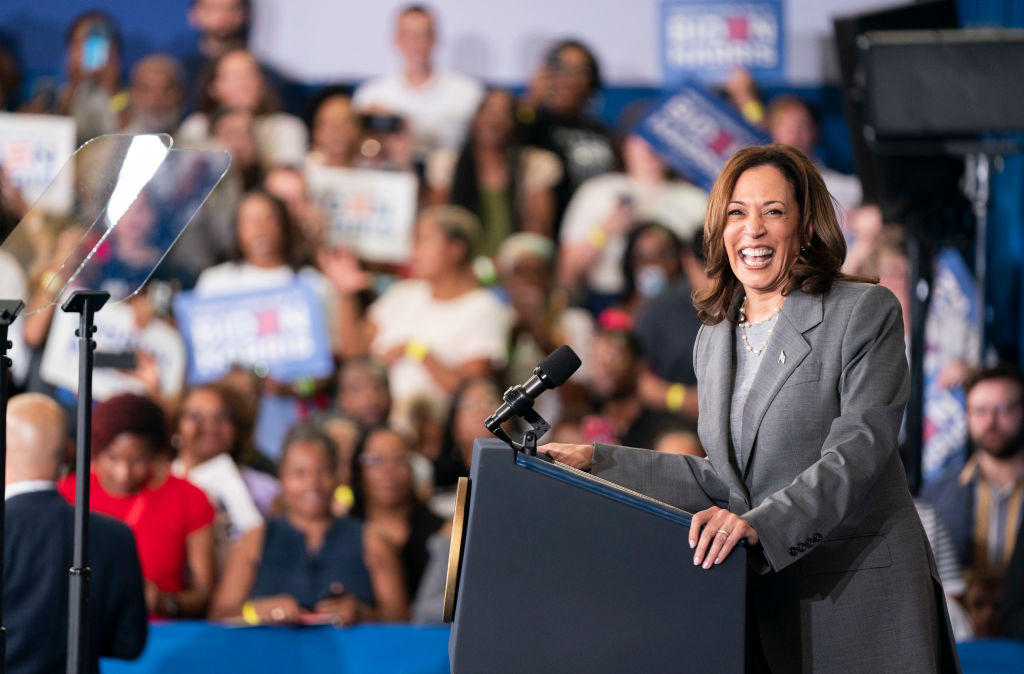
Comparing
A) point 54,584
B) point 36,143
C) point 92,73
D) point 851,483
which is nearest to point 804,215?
point 851,483

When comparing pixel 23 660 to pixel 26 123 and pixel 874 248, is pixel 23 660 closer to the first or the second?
pixel 26 123

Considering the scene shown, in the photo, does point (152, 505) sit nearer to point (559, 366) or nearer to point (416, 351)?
point (416, 351)

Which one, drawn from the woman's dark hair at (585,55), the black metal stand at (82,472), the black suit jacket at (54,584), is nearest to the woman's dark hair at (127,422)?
the black suit jacket at (54,584)

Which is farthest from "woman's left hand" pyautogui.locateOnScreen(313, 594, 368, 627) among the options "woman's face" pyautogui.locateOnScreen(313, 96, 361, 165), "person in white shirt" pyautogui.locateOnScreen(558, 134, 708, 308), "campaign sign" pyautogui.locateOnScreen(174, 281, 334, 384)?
"woman's face" pyautogui.locateOnScreen(313, 96, 361, 165)

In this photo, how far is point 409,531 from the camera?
15.7ft

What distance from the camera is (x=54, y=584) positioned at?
9.53ft

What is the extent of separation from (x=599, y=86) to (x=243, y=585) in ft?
9.75

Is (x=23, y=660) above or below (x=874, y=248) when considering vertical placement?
below

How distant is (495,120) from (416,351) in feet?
3.99

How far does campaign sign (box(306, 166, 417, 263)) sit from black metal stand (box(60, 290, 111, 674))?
3476mm

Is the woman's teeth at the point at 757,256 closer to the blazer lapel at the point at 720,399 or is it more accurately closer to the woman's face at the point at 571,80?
the blazer lapel at the point at 720,399

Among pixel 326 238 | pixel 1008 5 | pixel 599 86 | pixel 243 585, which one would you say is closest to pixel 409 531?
pixel 243 585

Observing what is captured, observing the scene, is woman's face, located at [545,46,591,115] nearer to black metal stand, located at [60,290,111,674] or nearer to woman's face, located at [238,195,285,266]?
woman's face, located at [238,195,285,266]

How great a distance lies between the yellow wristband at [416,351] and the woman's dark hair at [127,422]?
116 centimetres
